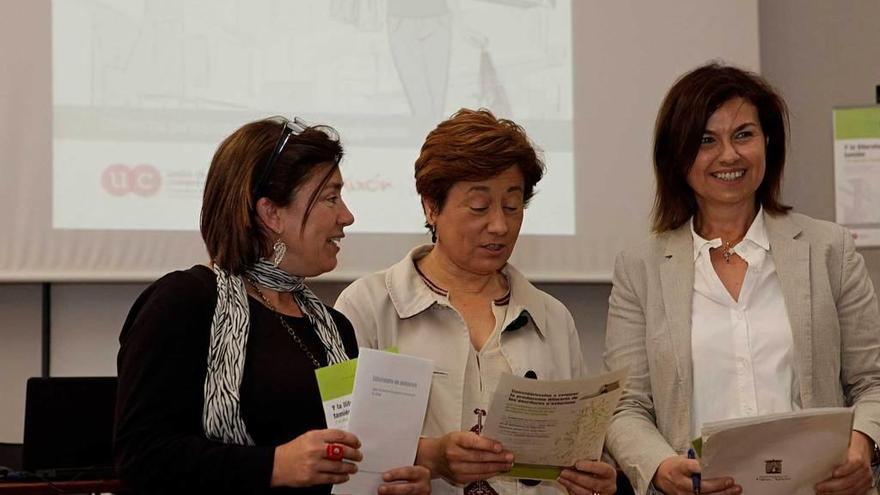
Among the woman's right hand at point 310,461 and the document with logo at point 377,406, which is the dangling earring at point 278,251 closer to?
the document with logo at point 377,406

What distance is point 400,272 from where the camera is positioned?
2.73 meters

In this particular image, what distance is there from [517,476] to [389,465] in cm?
35

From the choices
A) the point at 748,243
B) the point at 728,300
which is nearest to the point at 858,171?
the point at 748,243

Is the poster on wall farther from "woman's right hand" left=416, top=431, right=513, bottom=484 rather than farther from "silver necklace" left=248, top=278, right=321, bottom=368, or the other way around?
"silver necklace" left=248, top=278, right=321, bottom=368

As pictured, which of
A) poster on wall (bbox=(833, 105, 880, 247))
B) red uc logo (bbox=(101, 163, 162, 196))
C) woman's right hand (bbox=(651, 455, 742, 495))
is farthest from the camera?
poster on wall (bbox=(833, 105, 880, 247))

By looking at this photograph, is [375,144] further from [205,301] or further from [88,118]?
[205,301]

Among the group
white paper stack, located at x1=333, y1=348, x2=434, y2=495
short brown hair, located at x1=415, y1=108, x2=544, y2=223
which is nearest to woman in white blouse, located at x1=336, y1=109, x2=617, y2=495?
short brown hair, located at x1=415, y1=108, x2=544, y2=223

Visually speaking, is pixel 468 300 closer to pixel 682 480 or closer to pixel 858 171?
pixel 682 480

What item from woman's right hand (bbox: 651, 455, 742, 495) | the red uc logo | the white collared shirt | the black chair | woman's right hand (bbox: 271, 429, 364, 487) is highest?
the red uc logo

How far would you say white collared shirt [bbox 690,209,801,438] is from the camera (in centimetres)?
257

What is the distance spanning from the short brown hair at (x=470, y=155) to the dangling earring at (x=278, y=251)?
0.54 m

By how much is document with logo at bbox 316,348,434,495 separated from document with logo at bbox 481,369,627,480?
0.55 ft

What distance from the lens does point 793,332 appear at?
2.57 meters

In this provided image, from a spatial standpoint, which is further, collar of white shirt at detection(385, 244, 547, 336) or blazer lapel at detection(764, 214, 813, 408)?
collar of white shirt at detection(385, 244, 547, 336)
